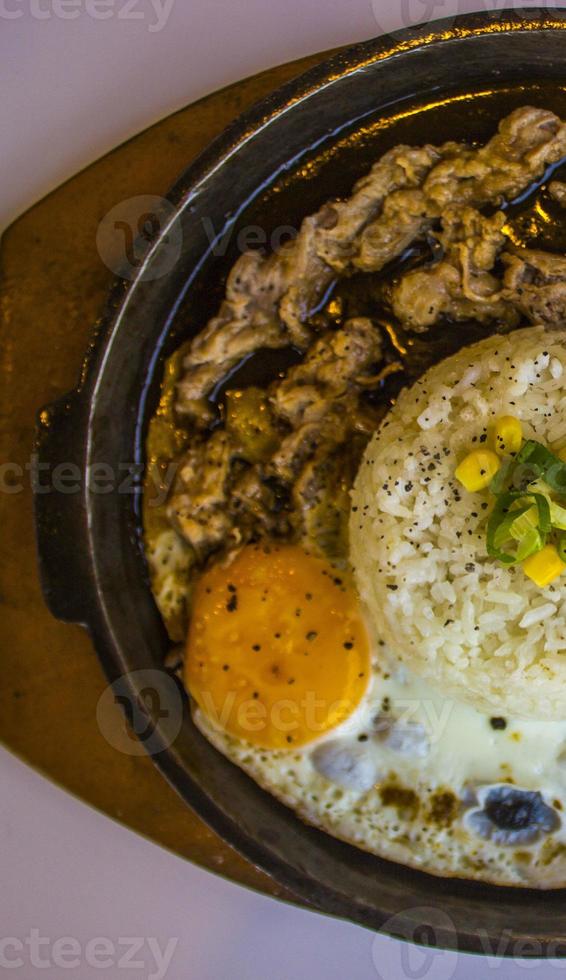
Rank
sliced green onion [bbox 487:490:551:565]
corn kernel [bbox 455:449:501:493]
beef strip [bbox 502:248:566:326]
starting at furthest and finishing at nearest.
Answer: beef strip [bbox 502:248:566:326]
corn kernel [bbox 455:449:501:493]
sliced green onion [bbox 487:490:551:565]

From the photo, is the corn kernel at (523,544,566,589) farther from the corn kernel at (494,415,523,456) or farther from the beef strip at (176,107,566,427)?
the beef strip at (176,107,566,427)

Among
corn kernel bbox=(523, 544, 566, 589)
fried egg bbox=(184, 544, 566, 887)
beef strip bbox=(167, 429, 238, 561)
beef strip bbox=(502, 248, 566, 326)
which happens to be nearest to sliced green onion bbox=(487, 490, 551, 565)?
corn kernel bbox=(523, 544, 566, 589)

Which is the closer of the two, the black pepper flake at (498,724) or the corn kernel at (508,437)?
the corn kernel at (508,437)

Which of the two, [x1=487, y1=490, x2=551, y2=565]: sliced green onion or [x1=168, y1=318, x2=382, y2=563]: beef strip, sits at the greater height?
[x1=168, y1=318, x2=382, y2=563]: beef strip

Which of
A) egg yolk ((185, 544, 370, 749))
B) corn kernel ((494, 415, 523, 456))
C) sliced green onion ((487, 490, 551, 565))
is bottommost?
egg yolk ((185, 544, 370, 749))

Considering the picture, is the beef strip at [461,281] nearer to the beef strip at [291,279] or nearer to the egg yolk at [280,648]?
the beef strip at [291,279]

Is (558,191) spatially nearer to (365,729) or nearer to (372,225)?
(372,225)

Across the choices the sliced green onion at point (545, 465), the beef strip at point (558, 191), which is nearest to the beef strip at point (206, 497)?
the sliced green onion at point (545, 465)

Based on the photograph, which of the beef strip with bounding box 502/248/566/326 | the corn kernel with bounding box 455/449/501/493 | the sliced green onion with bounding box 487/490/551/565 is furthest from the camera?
the beef strip with bounding box 502/248/566/326

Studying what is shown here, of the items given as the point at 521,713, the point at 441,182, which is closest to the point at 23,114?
the point at 441,182
